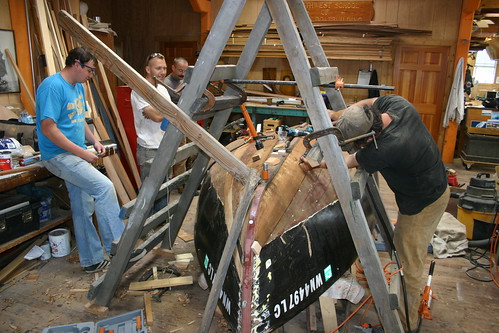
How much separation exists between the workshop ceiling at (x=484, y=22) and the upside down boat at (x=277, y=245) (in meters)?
7.94

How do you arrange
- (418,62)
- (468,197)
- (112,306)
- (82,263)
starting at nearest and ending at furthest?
1. (112,306)
2. (82,263)
3. (468,197)
4. (418,62)

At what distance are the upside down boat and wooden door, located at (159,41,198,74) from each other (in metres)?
7.40

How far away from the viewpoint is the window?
16562mm

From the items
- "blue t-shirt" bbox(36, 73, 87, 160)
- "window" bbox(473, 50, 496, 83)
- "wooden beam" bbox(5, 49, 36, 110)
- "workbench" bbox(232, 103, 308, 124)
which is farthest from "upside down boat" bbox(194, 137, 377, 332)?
"window" bbox(473, 50, 496, 83)

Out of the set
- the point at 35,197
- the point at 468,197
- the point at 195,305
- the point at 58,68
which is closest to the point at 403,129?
the point at 195,305

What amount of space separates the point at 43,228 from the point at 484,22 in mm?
11285

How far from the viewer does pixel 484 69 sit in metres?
16.7

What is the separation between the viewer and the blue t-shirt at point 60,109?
3.26m

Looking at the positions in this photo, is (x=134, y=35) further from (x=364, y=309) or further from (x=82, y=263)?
(x=364, y=309)

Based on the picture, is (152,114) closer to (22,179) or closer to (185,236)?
(22,179)

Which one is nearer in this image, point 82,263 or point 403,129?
point 403,129

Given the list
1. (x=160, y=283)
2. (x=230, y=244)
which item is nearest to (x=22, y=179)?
(x=160, y=283)

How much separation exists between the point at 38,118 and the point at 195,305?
218 cm

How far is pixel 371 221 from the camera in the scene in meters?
4.05
